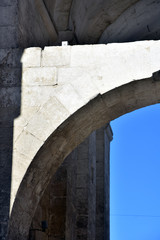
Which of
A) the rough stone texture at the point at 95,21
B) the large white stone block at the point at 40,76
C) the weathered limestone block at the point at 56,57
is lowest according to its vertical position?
the large white stone block at the point at 40,76

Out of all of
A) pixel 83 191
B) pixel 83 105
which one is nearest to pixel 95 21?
pixel 83 105

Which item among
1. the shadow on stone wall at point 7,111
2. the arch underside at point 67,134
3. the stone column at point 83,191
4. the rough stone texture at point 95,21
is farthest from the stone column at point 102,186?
the shadow on stone wall at point 7,111

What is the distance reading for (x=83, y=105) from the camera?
15.5ft

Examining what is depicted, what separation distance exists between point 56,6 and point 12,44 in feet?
6.72

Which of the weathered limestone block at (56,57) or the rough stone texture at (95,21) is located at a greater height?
the rough stone texture at (95,21)

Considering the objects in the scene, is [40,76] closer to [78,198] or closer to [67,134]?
[67,134]

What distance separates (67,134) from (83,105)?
1.60 ft

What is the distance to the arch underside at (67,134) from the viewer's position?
15.4 ft

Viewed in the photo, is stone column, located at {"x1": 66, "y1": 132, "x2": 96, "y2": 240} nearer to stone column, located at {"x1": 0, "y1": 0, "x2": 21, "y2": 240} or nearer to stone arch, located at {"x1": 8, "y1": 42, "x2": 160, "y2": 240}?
stone arch, located at {"x1": 8, "y1": 42, "x2": 160, "y2": 240}

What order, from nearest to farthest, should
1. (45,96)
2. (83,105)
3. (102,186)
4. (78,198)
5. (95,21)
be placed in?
1. (83,105)
2. (45,96)
3. (95,21)
4. (78,198)
5. (102,186)

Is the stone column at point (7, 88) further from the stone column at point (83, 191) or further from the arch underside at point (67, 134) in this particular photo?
the stone column at point (83, 191)

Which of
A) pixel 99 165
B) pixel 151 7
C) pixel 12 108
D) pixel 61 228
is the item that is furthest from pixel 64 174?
pixel 99 165

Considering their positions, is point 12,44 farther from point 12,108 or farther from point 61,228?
point 61,228

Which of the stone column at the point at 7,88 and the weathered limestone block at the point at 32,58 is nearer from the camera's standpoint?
the stone column at the point at 7,88
